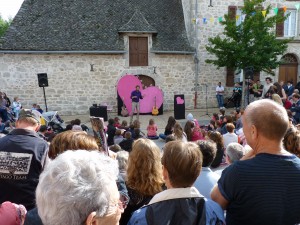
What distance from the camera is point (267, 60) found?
575 inches

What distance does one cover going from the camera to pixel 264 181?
6.24ft

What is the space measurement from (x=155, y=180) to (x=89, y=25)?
15105 millimetres

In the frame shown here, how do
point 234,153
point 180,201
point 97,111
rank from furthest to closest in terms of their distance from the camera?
point 97,111, point 234,153, point 180,201

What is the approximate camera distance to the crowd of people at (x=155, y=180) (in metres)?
1.38

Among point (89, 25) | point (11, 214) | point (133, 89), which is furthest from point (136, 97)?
point (11, 214)

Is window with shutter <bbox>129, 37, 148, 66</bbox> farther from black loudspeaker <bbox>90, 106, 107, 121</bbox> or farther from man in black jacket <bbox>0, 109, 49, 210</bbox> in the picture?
man in black jacket <bbox>0, 109, 49, 210</bbox>

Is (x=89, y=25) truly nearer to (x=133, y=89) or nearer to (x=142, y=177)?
(x=133, y=89)

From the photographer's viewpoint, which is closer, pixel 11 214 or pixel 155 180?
pixel 11 214

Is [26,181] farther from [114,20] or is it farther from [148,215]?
[114,20]

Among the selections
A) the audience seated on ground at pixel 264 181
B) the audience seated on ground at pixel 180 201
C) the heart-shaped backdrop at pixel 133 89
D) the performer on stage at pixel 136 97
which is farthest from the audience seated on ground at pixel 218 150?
the heart-shaped backdrop at pixel 133 89

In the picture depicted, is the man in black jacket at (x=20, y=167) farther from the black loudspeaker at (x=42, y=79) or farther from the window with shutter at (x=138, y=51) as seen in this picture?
the window with shutter at (x=138, y=51)

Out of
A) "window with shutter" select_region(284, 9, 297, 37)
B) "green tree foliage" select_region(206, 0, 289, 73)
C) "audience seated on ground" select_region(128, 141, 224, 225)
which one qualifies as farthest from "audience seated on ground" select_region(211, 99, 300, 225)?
"window with shutter" select_region(284, 9, 297, 37)

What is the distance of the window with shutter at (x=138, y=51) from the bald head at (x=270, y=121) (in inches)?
578

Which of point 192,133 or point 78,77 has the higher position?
point 78,77
